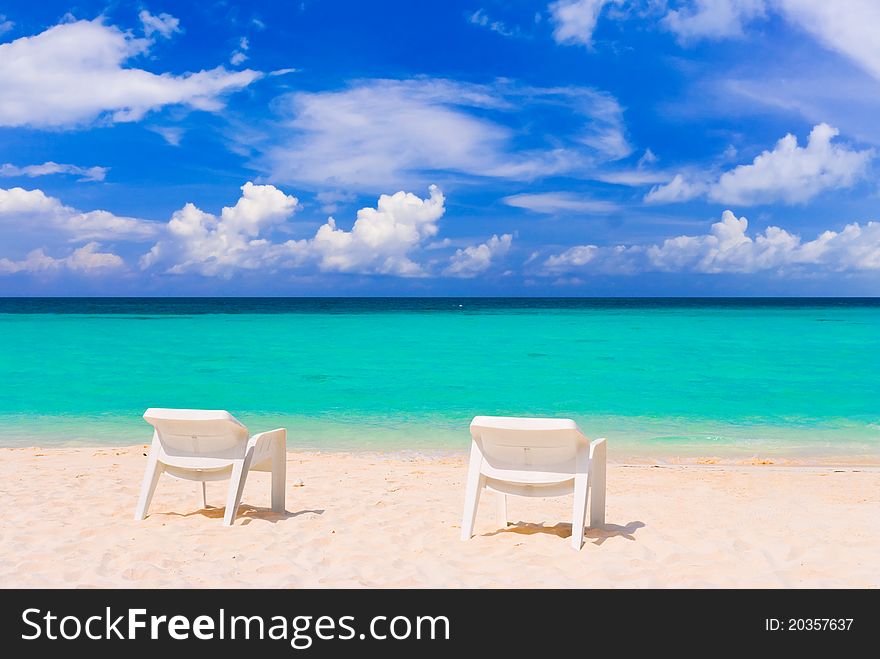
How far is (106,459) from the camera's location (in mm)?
9375

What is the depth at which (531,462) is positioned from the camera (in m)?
5.12

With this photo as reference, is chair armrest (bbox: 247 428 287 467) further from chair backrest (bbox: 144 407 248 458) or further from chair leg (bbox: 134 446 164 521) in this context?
chair leg (bbox: 134 446 164 521)

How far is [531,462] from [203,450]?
2449 millimetres

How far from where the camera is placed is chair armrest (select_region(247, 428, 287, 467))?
5.61 metres

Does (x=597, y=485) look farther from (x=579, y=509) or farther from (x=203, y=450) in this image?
(x=203, y=450)

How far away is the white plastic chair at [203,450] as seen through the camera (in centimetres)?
545

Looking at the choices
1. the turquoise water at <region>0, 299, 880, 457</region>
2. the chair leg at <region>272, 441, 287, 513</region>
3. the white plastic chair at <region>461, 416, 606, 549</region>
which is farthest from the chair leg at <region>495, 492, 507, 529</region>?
the turquoise water at <region>0, 299, 880, 457</region>

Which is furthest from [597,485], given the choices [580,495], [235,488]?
[235,488]

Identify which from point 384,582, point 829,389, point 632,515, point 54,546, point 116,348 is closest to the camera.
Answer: point 384,582

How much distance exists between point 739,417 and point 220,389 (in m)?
11.7
